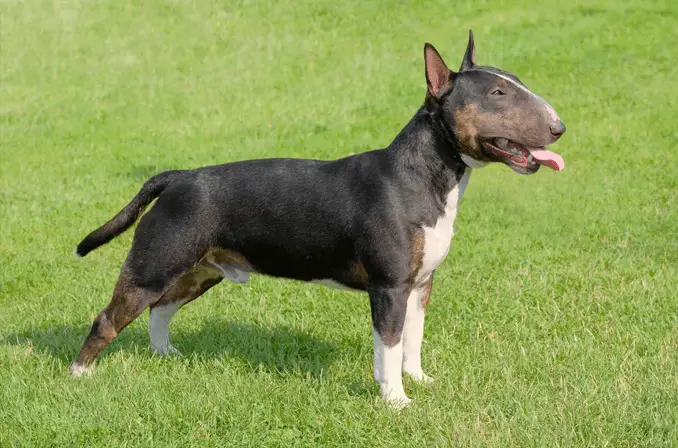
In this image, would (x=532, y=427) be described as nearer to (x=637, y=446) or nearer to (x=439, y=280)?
(x=637, y=446)

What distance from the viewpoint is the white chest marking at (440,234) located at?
18.2 feet

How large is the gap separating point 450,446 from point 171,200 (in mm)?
2640

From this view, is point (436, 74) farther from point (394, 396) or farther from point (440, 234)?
point (394, 396)

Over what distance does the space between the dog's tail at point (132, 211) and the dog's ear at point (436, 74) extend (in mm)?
2075

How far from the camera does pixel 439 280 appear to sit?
8.79 meters

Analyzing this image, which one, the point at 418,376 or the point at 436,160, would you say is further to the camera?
the point at 418,376

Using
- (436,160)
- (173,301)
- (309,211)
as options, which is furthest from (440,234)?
(173,301)

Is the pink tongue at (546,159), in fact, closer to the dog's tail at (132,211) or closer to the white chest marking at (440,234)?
the white chest marking at (440,234)

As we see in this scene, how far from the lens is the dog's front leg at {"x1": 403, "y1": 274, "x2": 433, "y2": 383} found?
6.12 metres

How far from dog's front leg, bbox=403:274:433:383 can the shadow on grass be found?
68cm

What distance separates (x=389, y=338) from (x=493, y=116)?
1612mm

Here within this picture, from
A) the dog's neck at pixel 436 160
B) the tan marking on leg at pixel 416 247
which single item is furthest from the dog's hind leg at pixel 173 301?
the dog's neck at pixel 436 160

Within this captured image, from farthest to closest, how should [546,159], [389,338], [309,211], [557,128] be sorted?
[309,211] → [389,338] → [546,159] → [557,128]

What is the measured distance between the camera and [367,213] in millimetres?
5680
